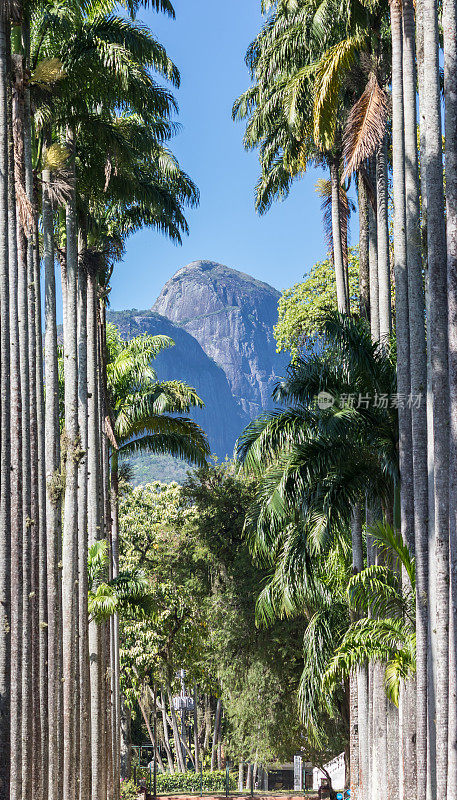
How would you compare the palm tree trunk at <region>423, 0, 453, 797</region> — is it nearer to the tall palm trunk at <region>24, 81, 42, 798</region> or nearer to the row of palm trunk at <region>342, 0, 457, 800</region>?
the row of palm trunk at <region>342, 0, 457, 800</region>

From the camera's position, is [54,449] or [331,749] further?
[331,749]

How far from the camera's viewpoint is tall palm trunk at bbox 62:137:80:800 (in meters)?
15.6

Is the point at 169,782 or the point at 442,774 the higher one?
the point at 442,774

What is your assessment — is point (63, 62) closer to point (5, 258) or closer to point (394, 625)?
point (5, 258)

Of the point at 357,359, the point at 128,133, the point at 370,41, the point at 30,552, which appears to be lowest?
the point at 30,552

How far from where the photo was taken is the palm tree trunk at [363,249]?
20.2m

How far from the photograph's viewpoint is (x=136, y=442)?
2627 centimetres

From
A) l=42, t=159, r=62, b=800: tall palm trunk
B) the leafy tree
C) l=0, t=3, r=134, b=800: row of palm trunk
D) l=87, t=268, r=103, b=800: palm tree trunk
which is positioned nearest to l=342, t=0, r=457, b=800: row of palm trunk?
l=0, t=3, r=134, b=800: row of palm trunk

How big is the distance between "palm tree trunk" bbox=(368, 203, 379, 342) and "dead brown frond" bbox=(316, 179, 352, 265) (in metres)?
3.28

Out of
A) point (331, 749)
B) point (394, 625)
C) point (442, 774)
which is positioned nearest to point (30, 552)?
point (394, 625)

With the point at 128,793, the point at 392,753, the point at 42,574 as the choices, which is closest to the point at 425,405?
the point at 392,753

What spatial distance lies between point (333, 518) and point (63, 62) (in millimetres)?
8845

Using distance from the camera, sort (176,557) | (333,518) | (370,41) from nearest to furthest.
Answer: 1. (333,518)
2. (370,41)
3. (176,557)

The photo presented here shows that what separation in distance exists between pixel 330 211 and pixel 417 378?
14.0 m
